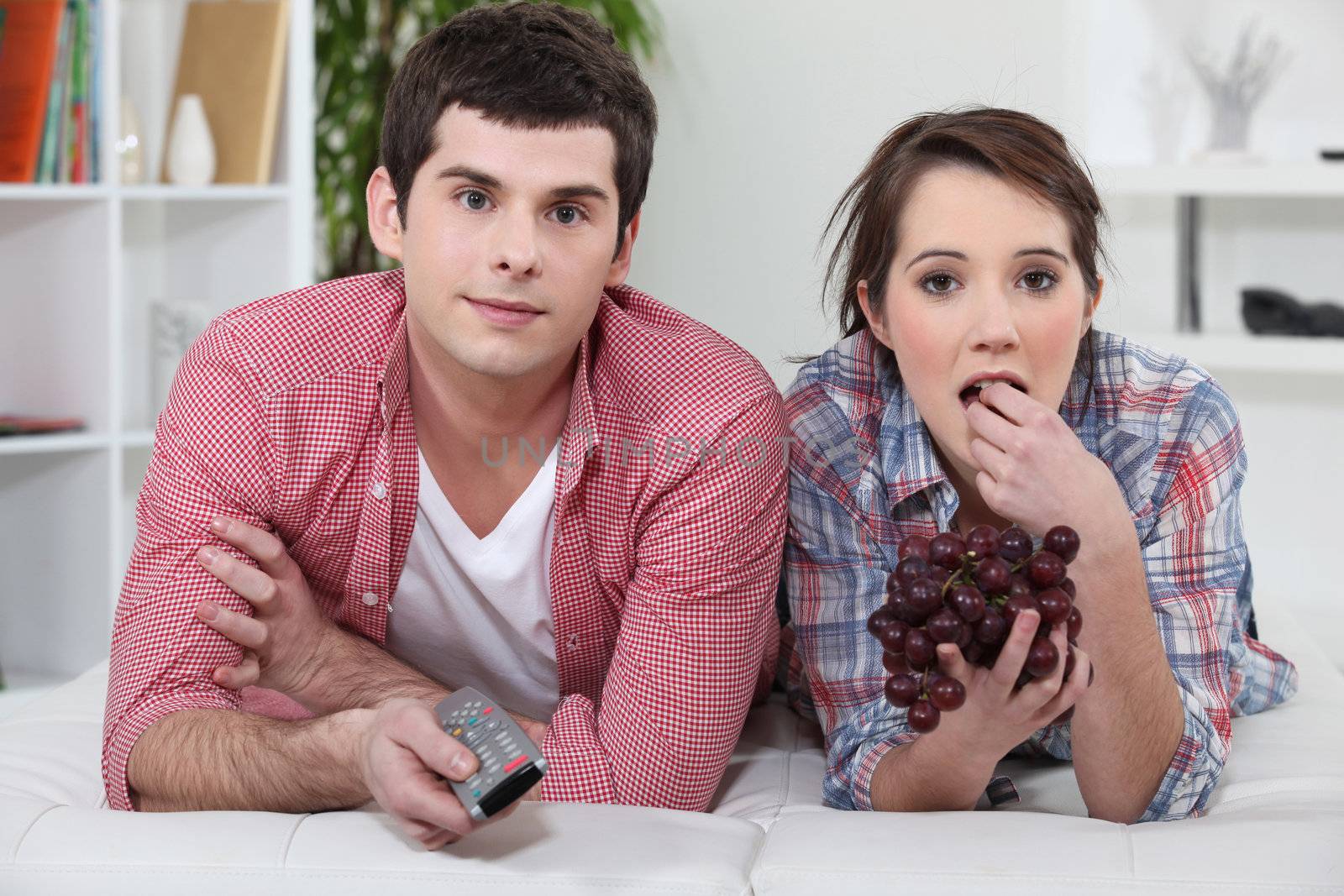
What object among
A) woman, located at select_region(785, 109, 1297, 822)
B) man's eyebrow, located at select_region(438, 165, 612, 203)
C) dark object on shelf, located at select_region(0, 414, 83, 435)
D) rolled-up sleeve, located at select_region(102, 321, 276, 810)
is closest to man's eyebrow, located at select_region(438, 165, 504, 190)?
man's eyebrow, located at select_region(438, 165, 612, 203)

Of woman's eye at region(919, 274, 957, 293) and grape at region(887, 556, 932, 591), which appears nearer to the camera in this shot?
grape at region(887, 556, 932, 591)

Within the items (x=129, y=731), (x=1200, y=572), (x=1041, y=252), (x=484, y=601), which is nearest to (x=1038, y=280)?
(x=1041, y=252)

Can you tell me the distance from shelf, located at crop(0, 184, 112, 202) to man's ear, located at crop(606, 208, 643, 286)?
1.22 meters

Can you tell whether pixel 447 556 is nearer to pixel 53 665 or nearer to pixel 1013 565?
pixel 1013 565

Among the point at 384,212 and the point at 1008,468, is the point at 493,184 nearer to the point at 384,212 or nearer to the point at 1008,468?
the point at 384,212

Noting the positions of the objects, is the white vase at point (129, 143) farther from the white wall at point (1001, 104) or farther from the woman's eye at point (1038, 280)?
the woman's eye at point (1038, 280)

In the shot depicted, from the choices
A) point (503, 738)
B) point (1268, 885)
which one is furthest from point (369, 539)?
point (1268, 885)

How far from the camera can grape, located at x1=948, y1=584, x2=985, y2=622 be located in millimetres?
939

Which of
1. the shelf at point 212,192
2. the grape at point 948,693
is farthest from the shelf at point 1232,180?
the grape at point 948,693

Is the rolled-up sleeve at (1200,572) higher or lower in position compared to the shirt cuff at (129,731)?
higher

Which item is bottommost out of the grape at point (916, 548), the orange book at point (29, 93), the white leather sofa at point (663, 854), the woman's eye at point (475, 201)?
the white leather sofa at point (663, 854)

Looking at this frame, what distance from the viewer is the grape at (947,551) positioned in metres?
0.96

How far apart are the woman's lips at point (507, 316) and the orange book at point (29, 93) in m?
1.32

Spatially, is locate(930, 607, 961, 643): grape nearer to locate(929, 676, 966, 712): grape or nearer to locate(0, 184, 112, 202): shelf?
locate(929, 676, 966, 712): grape
